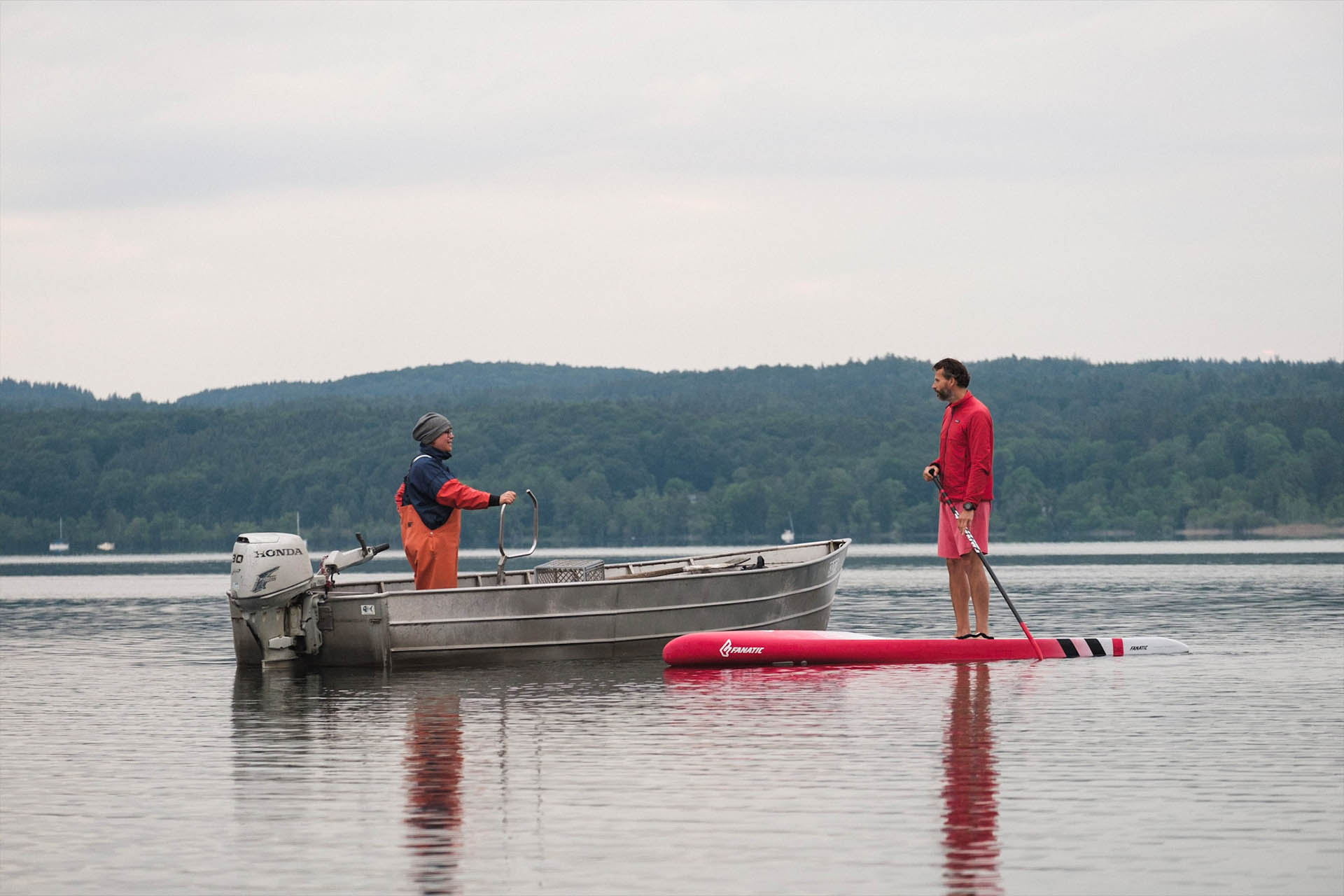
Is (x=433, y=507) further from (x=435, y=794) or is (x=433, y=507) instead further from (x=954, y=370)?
(x=435, y=794)

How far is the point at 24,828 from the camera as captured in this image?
7.59 m

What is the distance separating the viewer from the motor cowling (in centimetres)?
1488

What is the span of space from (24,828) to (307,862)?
1.52 m

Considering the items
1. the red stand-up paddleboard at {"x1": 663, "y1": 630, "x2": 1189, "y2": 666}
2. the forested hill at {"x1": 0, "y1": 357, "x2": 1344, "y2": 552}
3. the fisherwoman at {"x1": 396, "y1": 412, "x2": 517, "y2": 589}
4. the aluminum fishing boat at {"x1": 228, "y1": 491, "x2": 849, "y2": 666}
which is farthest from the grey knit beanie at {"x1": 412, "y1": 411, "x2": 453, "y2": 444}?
the forested hill at {"x1": 0, "y1": 357, "x2": 1344, "y2": 552}

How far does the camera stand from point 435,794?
8297mm

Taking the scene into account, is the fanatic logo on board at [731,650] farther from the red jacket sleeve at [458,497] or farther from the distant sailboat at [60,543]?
the distant sailboat at [60,543]

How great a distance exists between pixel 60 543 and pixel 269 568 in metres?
129

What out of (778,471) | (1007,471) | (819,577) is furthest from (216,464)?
(819,577)

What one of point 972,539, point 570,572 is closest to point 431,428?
point 570,572

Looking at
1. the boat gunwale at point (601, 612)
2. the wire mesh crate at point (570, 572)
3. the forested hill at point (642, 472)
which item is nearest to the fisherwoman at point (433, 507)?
the boat gunwale at point (601, 612)

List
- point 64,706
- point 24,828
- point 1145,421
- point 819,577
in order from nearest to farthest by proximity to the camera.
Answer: point 24,828
point 64,706
point 819,577
point 1145,421

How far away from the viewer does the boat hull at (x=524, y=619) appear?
1552cm

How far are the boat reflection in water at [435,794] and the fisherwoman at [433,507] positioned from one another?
3325mm

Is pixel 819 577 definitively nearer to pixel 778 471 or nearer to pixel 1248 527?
pixel 1248 527
